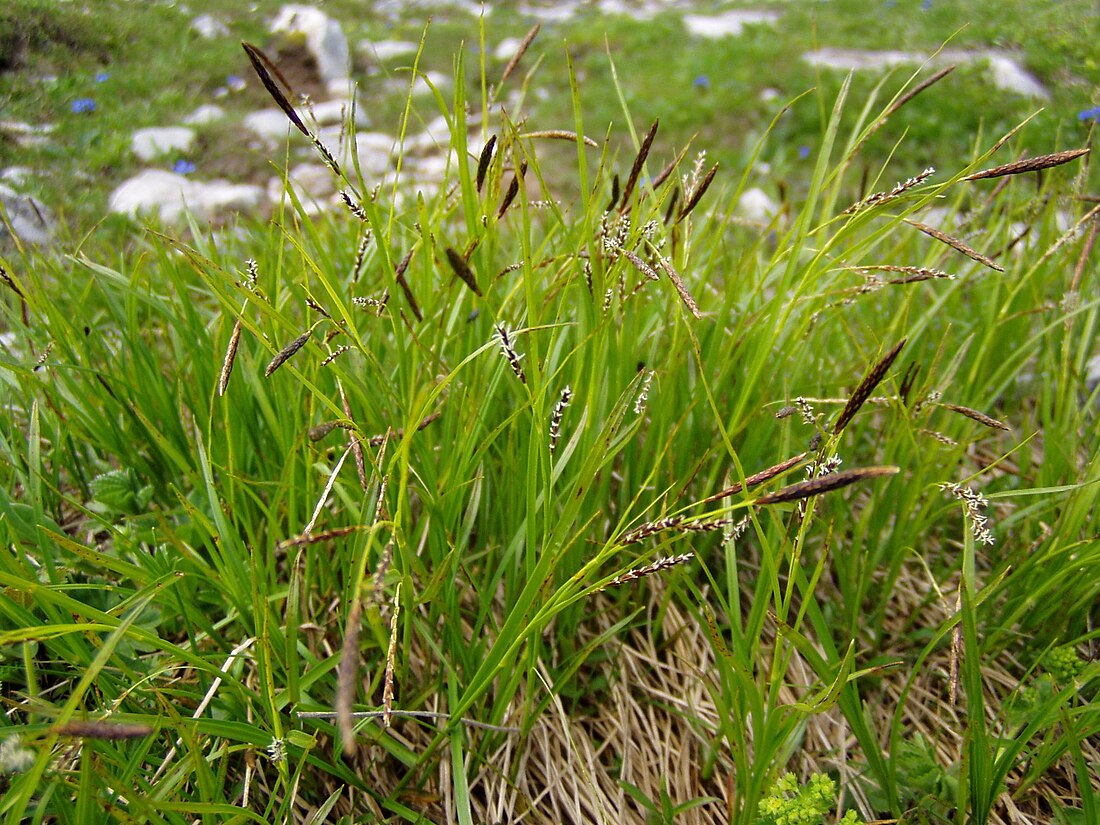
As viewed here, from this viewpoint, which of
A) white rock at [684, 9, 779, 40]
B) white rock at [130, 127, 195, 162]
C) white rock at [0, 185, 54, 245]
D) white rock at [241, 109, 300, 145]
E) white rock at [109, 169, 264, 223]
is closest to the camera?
white rock at [0, 185, 54, 245]

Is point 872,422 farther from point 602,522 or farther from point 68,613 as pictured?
point 68,613

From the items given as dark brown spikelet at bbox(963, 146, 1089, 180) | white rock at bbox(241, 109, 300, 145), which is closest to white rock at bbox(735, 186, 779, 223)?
white rock at bbox(241, 109, 300, 145)

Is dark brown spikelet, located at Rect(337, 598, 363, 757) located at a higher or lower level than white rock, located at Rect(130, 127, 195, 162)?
higher

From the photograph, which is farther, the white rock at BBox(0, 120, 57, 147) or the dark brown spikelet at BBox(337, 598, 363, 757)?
the white rock at BBox(0, 120, 57, 147)

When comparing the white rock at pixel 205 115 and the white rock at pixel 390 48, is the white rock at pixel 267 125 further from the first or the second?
the white rock at pixel 390 48

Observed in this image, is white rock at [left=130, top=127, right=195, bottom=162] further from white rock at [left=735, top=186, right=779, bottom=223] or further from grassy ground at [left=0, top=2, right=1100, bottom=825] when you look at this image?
white rock at [left=735, top=186, right=779, bottom=223]

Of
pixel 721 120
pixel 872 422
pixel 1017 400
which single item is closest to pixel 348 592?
pixel 872 422

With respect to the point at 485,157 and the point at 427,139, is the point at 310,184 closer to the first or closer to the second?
the point at 427,139

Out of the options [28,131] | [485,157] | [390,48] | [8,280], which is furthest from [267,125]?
[485,157]
